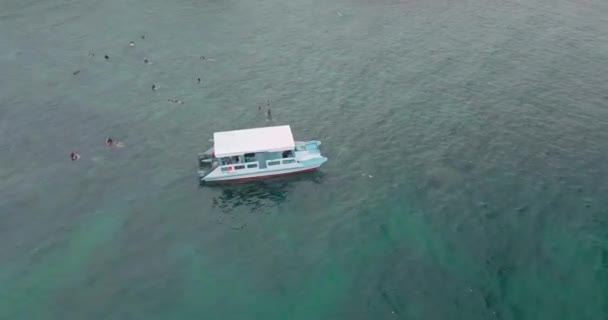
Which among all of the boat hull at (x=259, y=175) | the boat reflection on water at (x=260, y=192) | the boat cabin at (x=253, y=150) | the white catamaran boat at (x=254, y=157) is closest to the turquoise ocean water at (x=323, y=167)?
the boat reflection on water at (x=260, y=192)

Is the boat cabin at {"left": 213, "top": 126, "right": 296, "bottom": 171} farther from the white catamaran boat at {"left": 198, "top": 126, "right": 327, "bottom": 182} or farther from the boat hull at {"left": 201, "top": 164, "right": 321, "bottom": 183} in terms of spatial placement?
the boat hull at {"left": 201, "top": 164, "right": 321, "bottom": 183}

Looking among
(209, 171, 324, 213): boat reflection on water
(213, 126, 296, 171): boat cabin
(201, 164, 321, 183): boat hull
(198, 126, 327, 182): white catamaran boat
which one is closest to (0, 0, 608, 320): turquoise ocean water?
(209, 171, 324, 213): boat reflection on water

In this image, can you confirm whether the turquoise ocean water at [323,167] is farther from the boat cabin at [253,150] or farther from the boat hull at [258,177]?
Result: the boat cabin at [253,150]

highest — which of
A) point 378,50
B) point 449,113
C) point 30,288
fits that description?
point 378,50

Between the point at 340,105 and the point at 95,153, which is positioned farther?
the point at 340,105

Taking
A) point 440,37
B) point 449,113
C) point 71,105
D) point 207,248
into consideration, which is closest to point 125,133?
point 71,105

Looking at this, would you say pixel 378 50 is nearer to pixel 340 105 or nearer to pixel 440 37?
pixel 440 37
